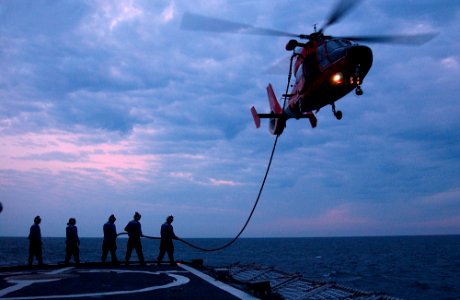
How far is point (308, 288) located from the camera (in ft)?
42.6

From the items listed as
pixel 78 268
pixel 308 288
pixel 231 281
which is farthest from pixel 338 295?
pixel 78 268

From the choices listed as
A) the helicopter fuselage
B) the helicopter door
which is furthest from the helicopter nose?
the helicopter door

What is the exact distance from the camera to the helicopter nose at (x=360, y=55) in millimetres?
13044

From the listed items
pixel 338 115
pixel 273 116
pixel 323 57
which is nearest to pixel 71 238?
pixel 273 116

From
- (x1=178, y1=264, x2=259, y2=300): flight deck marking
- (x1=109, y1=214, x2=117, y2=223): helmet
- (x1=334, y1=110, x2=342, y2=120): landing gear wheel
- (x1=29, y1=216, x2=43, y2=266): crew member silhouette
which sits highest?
(x1=334, y1=110, x2=342, y2=120): landing gear wheel

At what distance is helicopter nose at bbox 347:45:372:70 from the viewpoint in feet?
42.8

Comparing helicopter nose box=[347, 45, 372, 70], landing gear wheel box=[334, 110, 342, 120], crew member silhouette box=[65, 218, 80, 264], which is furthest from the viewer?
crew member silhouette box=[65, 218, 80, 264]

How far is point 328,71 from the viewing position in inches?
545

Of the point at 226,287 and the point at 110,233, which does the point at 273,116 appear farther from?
the point at 226,287

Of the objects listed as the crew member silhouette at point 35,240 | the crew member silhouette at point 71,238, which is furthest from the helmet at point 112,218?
the crew member silhouette at point 35,240

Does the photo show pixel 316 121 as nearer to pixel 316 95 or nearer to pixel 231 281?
pixel 316 95

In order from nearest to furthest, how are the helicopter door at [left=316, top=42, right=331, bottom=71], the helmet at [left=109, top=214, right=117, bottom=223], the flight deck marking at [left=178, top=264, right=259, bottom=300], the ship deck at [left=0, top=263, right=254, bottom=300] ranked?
the flight deck marking at [left=178, top=264, right=259, bottom=300] → the ship deck at [left=0, top=263, right=254, bottom=300] → the helicopter door at [left=316, top=42, right=331, bottom=71] → the helmet at [left=109, top=214, right=117, bottom=223]

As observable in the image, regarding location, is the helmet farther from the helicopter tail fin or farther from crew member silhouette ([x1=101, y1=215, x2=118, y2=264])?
the helicopter tail fin

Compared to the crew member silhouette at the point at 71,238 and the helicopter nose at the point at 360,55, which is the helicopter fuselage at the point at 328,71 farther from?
the crew member silhouette at the point at 71,238
